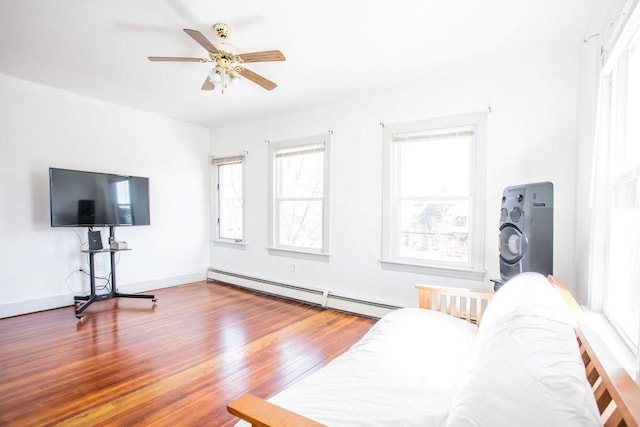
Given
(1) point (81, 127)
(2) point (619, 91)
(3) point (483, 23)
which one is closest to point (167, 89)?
(1) point (81, 127)

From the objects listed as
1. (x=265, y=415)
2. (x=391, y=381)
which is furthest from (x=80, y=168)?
(x=391, y=381)

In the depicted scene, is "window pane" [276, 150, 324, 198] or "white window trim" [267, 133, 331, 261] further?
"window pane" [276, 150, 324, 198]

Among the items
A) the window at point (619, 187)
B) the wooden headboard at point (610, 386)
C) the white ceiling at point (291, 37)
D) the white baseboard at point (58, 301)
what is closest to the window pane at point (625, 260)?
the window at point (619, 187)

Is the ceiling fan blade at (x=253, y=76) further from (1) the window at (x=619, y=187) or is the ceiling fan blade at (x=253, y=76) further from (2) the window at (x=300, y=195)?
(1) the window at (x=619, y=187)

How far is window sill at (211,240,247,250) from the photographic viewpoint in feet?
15.9

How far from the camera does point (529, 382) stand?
73 cm

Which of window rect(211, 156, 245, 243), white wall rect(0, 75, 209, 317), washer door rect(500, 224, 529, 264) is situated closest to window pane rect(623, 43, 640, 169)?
washer door rect(500, 224, 529, 264)

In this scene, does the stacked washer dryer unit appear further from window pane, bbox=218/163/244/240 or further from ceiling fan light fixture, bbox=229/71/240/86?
window pane, bbox=218/163/244/240

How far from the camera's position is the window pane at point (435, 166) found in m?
3.06

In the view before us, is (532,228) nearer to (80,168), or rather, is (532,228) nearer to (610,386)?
(610,386)

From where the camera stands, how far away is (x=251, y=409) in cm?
103

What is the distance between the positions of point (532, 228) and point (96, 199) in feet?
14.5

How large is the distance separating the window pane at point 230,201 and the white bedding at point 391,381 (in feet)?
11.9

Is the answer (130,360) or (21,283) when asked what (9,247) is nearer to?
(21,283)
